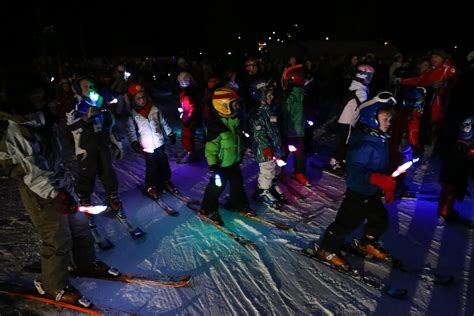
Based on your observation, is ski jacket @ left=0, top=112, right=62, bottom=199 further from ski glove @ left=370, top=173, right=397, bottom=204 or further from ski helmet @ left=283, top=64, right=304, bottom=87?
ski helmet @ left=283, top=64, right=304, bottom=87

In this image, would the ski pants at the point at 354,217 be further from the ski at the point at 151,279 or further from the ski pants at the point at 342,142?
the ski pants at the point at 342,142

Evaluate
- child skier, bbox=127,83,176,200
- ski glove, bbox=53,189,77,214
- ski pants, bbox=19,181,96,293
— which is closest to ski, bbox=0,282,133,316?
ski pants, bbox=19,181,96,293

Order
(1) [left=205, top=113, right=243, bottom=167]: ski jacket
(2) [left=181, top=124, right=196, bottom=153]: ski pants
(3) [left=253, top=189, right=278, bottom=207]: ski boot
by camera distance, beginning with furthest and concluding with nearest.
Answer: (2) [left=181, top=124, right=196, bottom=153]: ski pants, (3) [left=253, top=189, right=278, bottom=207]: ski boot, (1) [left=205, top=113, right=243, bottom=167]: ski jacket

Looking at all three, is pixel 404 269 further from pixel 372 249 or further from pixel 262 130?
pixel 262 130

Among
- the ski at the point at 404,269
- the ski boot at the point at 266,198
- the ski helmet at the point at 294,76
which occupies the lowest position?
A: the ski at the point at 404,269

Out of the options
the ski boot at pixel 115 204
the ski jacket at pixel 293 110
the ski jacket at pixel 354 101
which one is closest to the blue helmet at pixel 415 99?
the ski jacket at pixel 354 101

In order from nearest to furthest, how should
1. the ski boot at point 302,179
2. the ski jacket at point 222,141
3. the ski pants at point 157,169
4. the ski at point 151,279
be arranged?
1. the ski at point 151,279
2. the ski jacket at point 222,141
3. the ski pants at point 157,169
4. the ski boot at point 302,179

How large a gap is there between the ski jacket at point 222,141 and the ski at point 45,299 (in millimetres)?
1900

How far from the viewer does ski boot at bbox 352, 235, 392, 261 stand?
148 inches

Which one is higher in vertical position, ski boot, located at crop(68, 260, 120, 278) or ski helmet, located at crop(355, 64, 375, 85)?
ski helmet, located at crop(355, 64, 375, 85)

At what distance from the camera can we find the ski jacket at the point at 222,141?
4336 millimetres

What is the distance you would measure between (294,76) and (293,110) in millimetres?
508

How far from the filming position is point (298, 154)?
19.3 feet

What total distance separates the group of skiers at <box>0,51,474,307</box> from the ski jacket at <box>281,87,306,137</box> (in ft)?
0.05
